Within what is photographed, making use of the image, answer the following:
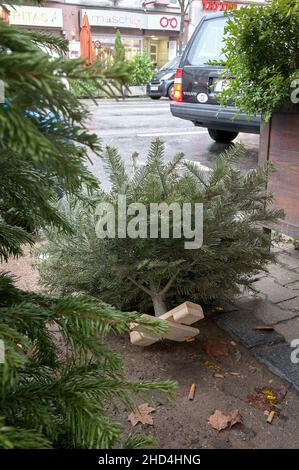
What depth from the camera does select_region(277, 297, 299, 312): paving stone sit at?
2844 mm

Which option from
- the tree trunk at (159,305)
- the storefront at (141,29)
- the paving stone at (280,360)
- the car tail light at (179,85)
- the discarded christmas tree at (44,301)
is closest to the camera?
the discarded christmas tree at (44,301)

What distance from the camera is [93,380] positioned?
106 centimetres

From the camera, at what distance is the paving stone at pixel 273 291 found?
298 cm

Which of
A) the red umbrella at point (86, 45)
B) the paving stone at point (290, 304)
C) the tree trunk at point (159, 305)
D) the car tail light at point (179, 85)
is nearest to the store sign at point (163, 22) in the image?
the car tail light at point (179, 85)

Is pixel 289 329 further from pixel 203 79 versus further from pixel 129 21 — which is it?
pixel 129 21

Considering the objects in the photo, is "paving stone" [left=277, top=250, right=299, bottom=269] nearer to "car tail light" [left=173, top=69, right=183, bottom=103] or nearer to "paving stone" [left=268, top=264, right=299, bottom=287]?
"paving stone" [left=268, top=264, right=299, bottom=287]

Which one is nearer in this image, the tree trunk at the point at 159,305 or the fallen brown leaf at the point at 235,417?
the fallen brown leaf at the point at 235,417

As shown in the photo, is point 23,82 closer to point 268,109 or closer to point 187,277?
point 187,277

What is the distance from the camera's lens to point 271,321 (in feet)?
8.72

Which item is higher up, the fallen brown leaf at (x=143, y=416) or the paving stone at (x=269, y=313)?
the paving stone at (x=269, y=313)

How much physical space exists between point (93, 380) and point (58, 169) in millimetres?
504

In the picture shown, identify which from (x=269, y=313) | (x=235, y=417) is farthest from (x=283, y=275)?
(x=235, y=417)

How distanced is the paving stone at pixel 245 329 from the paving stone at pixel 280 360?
6 cm

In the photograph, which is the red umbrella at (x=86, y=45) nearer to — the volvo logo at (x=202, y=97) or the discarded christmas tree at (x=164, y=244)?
the discarded christmas tree at (x=164, y=244)
